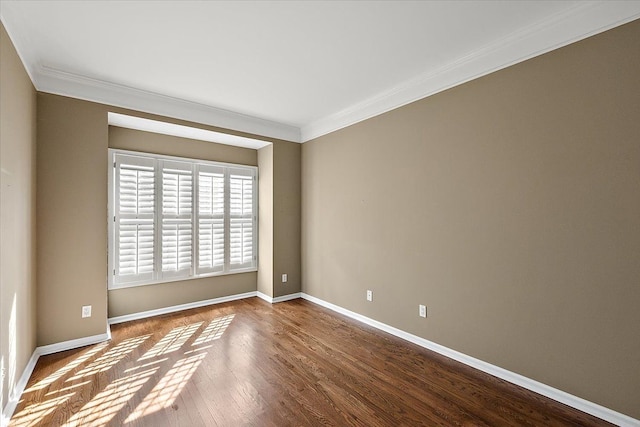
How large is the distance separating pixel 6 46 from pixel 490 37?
3.53m

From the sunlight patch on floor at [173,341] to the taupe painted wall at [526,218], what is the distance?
2112 millimetres

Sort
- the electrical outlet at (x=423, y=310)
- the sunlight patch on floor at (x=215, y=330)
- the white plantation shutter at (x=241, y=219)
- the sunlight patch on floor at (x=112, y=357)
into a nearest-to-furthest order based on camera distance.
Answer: the sunlight patch on floor at (x=112, y=357) < the electrical outlet at (x=423, y=310) < the sunlight patch on floor at (x=215, y=330) < the white plantation shutter at (x=241, y=219)

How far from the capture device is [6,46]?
204 cm

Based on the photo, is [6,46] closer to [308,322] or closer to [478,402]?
→ [308,322]

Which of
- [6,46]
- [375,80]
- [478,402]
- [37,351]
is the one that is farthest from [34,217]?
[478,402]

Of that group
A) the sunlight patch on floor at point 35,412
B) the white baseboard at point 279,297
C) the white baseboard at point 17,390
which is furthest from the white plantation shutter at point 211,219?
the sunlight patch on floor at point 35,412

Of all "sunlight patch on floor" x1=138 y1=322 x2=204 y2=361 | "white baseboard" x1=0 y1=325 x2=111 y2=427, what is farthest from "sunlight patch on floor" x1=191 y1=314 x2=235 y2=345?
"white baseboard" x1=0 y1=325 x2=111 y2=427

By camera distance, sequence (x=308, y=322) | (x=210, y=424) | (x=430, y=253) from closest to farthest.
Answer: (x=210, y=424) → (x=430, y=253) → (x=308, y=322)

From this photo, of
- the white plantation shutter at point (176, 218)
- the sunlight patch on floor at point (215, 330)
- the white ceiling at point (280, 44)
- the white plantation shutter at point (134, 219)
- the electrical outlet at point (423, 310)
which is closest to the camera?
the white ceiling at point (280, 44)

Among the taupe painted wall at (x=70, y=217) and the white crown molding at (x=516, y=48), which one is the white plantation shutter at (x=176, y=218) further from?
the white crown molding at (x=516, y=48)

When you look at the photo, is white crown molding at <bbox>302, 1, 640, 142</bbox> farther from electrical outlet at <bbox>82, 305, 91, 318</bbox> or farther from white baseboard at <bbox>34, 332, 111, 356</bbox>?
white baseboard at <bbox>34, 332, 111, 356</bbox>

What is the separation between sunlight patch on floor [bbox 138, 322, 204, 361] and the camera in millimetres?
2916

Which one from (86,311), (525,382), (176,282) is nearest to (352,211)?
(525,382)

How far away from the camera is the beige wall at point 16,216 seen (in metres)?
1.95
